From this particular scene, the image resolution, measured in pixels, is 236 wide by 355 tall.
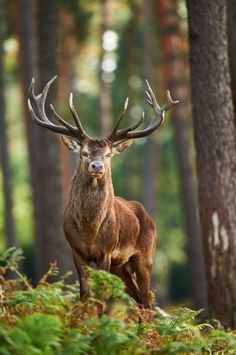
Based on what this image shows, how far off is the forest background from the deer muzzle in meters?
1.40

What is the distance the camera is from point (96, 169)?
10125mm

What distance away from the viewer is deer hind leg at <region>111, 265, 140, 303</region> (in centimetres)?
1167

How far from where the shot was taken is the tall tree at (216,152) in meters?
11.6

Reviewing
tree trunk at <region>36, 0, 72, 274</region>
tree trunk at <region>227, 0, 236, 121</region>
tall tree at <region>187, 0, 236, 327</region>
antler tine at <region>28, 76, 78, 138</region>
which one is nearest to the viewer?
antler tine at <region>28, 76, 78, 138</region>

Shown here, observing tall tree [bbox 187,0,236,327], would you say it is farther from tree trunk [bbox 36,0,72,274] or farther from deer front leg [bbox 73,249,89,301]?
tree trunk [bbox 36,0,72,274]

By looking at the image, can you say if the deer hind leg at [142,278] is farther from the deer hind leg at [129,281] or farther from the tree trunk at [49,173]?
the tree trunk at [49,173]

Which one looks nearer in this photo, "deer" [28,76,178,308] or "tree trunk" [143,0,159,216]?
"deer" [28,76,178,308]

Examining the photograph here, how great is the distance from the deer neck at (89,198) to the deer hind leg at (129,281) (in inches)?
53.9

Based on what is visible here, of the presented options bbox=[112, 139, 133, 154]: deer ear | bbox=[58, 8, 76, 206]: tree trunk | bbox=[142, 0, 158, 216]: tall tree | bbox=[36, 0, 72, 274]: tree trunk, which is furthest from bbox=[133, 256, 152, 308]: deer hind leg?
bbox=[58, 8, 76, 206]: tree trunk

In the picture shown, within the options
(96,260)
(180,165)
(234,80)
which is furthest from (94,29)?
(96,260)

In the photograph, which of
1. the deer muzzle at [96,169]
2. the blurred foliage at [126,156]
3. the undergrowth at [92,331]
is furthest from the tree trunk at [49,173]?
the blurred foliage at [126,156]

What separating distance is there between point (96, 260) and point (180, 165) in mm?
14213

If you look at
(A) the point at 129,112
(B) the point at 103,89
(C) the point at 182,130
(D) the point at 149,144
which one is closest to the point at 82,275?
(C) the point at 182,130

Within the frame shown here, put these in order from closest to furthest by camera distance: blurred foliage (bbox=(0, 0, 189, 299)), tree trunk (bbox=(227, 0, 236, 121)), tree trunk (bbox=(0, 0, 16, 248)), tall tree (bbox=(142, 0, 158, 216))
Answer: tree trunk (bbox=(227, 0, 236, 121)) < tree trunk (bbox=(0, 0, 16, 248)) < tall tree (bbox=(142, 0, 158, 216)) < blurred foliage (bbox=(0, 0, 189, 299))
